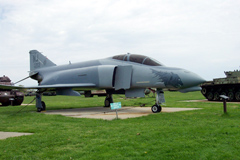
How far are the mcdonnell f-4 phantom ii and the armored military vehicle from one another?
10531mm

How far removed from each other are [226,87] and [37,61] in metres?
15.6

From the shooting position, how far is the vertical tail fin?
16766mm

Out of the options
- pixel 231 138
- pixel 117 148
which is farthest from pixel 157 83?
pixel 117 148

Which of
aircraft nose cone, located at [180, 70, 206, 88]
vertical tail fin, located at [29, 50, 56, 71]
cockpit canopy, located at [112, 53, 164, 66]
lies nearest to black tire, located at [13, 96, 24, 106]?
vertical tail fin, located at [29, 50, 56, 71]

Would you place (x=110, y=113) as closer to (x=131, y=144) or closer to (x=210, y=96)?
(x=131, y=144)

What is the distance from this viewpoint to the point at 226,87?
2145 centimetres

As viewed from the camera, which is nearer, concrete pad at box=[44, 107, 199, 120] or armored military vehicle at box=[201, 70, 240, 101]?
concrete pad at box=[44, 107, 199, 120]

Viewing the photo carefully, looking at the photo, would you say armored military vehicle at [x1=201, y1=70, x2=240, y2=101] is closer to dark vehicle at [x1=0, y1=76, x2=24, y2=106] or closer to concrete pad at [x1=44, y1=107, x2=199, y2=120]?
concrete pad at [x1=44, y1=107, x2=199, y2=120]

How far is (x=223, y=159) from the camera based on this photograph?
3.83 metres

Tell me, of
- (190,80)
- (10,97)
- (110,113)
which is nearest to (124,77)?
(110,113)

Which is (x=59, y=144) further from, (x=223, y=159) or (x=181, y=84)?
(x=181, y=84)

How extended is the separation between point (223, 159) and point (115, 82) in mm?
8203

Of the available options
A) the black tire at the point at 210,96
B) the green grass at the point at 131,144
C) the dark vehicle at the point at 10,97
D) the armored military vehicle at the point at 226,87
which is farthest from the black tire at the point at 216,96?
the green grass at the point at 131,144

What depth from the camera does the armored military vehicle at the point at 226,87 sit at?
65.1 ft
